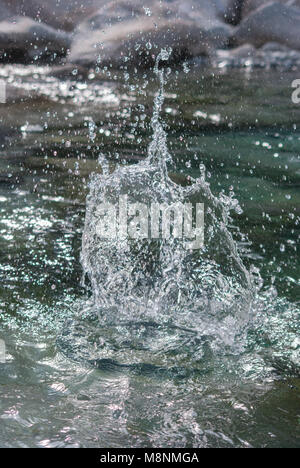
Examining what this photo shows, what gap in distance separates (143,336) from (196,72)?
7770 mm

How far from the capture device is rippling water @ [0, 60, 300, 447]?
7.05ft

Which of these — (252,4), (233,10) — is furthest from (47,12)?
(252,4)

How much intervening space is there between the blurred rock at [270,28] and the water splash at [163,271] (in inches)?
298

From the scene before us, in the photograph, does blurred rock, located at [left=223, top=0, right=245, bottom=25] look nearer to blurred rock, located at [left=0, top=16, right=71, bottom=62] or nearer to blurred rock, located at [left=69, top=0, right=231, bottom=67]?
blurred rock, located at [left=69, top=0, right=231, bottom=67]

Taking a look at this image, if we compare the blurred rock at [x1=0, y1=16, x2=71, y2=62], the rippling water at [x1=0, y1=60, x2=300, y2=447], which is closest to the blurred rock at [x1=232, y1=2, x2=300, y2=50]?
the blurred rock at [x1=0, y1=16, x2=71, y2=62]

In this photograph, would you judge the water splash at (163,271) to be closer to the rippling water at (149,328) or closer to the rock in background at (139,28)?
the rippling water at (149,328)

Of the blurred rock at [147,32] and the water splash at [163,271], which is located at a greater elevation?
the blurred rock at [147,32]

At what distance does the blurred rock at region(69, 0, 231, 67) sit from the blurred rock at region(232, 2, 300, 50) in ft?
0.86

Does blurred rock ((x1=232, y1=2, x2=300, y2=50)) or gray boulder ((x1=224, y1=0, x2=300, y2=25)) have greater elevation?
gray boulder ((x1=224, y1=0, x2=300, y2=25))

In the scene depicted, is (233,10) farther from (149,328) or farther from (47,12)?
(149,328)

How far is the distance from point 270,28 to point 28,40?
379 centimetres

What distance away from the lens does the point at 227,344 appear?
266 cm

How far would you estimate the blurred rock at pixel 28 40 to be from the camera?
1077 centimetres

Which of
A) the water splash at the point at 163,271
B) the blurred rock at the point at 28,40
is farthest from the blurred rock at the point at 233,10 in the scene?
the water splash at the point at 163,271
